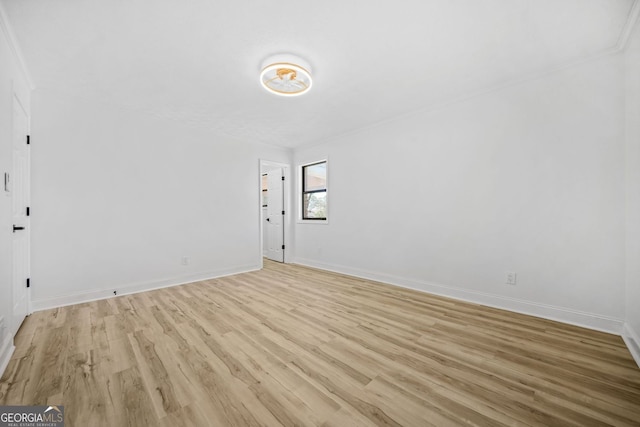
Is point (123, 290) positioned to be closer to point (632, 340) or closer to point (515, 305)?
point (515, 305)

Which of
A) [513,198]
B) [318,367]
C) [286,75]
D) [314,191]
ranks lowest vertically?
[318,367]

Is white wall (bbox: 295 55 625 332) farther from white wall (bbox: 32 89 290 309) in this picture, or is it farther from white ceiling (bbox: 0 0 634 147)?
white wall (bbox: 32 89 290 309)

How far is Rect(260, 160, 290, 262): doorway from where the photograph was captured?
18.1ft

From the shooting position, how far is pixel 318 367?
5.62 ft

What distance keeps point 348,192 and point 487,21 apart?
9.43ft

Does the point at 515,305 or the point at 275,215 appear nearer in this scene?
the point at 515,305

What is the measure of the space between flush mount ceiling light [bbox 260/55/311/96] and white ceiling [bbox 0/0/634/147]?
0.26 ft

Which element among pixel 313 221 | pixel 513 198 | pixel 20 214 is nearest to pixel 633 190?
pixel 513 198

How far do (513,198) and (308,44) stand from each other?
263 cm

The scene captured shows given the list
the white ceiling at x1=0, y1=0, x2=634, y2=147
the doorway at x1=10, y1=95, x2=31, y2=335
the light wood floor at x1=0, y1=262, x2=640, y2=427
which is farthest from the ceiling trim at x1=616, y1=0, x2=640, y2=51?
the doorway at x1=10, y1=95, x2=31, y2=335

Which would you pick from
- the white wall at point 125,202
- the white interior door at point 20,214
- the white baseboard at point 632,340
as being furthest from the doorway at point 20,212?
the white baseboard at point 632,340

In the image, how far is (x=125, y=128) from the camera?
339 cm

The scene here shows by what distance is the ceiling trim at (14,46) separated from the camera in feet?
5.93
